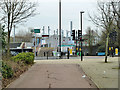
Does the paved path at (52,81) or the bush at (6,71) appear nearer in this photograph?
the paved path at (52,81)

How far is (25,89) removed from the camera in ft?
24.2

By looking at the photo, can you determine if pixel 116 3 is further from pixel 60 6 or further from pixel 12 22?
pixel 60 6

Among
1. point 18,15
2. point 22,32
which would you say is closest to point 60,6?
point 18,15

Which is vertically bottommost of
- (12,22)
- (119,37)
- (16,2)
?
(119,37)

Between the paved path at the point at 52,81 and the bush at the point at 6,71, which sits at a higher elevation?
the bush at the point at 6,71

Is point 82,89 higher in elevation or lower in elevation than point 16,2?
lower

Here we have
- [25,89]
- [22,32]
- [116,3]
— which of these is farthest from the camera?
[22,32]

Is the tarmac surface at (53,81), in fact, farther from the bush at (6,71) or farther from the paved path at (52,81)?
the bush at (6,71)

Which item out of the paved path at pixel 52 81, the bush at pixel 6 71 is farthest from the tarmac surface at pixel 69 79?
the bush at pixel 6 71

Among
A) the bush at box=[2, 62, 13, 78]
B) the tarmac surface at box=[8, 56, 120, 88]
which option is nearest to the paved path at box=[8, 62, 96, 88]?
the tarmac surface at box=[8, 56, 120, 88]

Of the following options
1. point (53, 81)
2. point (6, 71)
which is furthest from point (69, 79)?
point (6, 71)

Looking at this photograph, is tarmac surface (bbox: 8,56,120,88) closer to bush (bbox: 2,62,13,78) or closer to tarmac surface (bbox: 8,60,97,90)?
tarmac surface (bbox: 8,60,97,90)

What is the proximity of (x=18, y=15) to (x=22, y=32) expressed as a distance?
64.1 m

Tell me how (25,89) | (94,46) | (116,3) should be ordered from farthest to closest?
1. (94,46)
2. (116,3)
3. (25,89)
